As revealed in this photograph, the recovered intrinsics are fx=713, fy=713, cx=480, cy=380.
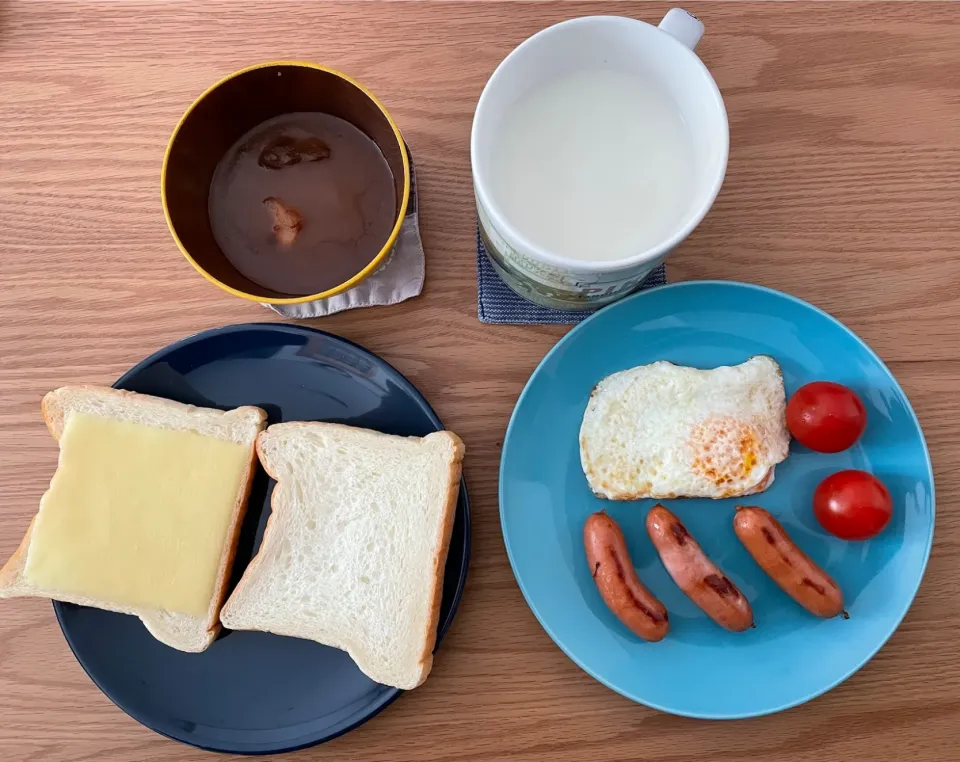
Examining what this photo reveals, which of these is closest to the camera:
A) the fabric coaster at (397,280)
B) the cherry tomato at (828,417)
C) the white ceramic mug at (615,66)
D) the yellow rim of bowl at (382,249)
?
the white ceramic mug at (615,66)

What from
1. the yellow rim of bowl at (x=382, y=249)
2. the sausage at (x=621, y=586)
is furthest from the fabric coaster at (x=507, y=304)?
the sausage at (x=621, y=586)

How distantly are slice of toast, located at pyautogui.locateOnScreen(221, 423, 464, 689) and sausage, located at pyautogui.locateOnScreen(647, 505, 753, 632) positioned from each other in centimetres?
34

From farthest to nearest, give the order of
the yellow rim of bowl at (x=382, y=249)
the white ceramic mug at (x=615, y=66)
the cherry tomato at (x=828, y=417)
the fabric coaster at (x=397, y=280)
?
the fabric coaster at (x=397, y=280), the cherry tomato at (x=828, y=417), the yellow rim of bowl at (x=382, y=249), the white ceramic mug at (x=615, y=66)

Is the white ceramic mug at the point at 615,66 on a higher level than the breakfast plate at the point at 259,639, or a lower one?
higher

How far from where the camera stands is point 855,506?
111cm

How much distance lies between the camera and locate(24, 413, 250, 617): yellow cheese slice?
44.9 inches

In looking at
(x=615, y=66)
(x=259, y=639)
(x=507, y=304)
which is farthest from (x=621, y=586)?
(x=615, y=66)

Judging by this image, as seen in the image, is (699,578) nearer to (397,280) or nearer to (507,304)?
(507,304)

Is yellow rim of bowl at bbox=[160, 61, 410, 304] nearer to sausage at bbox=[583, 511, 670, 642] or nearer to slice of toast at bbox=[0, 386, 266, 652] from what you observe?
slice of toast at bbox=[0, 386, 266, 652]

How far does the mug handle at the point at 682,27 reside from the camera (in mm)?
901

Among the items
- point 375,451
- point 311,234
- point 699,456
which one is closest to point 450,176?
point 311,234

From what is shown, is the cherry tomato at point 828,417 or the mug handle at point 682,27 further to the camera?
the cherry tomato at point 828,417

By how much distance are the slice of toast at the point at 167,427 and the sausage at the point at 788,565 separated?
0.82 meters

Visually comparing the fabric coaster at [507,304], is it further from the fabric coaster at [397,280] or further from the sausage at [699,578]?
the sausage at [699,578]
